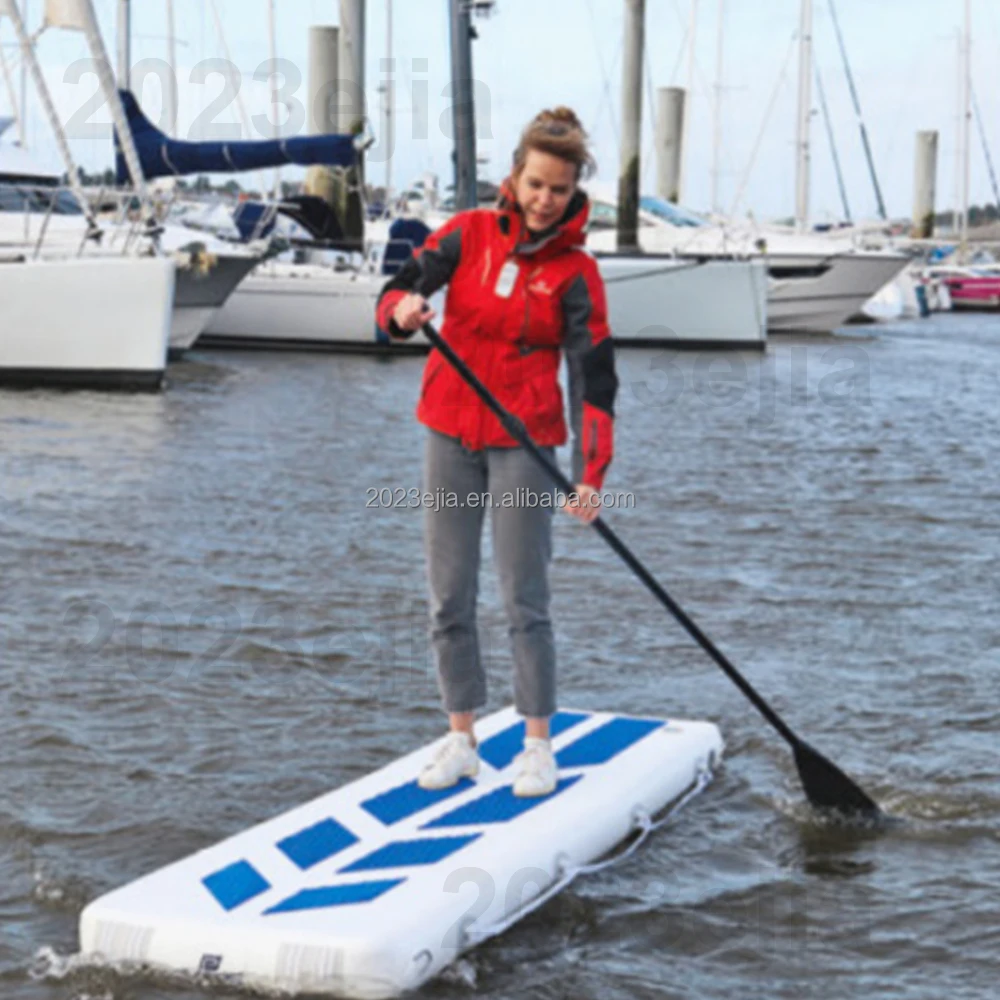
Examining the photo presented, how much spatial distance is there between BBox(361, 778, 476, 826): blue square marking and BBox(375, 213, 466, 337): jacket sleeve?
1.15 meters

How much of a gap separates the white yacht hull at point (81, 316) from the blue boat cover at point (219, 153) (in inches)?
210

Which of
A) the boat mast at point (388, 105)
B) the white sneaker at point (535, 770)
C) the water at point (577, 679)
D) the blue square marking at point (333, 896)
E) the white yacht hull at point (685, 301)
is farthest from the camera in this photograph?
the boat mast at point (388, 105)

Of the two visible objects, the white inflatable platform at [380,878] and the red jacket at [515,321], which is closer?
the white inflatable platform at [380,878]

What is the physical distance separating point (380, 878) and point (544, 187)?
1.61m

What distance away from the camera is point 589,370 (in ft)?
14.8

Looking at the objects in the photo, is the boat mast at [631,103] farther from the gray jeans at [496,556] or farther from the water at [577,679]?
the gray jeans at [496,556]

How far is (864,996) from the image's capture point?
4102mm

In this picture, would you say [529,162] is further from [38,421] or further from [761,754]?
[38,421]

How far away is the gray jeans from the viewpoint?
15.0 ft

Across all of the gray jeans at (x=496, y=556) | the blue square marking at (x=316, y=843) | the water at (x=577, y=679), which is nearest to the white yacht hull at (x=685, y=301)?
the water at (x=577, y=679)

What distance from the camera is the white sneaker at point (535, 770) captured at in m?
4.76

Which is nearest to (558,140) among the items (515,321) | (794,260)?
(515,321)

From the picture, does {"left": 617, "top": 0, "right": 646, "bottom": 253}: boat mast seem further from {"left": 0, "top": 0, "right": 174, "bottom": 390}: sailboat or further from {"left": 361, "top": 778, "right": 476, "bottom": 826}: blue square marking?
{"left": 361, "top": 778, "right": 476, "bottom": 826}: blue square marking

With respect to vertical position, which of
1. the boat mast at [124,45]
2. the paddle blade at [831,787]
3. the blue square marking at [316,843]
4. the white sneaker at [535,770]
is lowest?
the paddle blade at [831,787]
